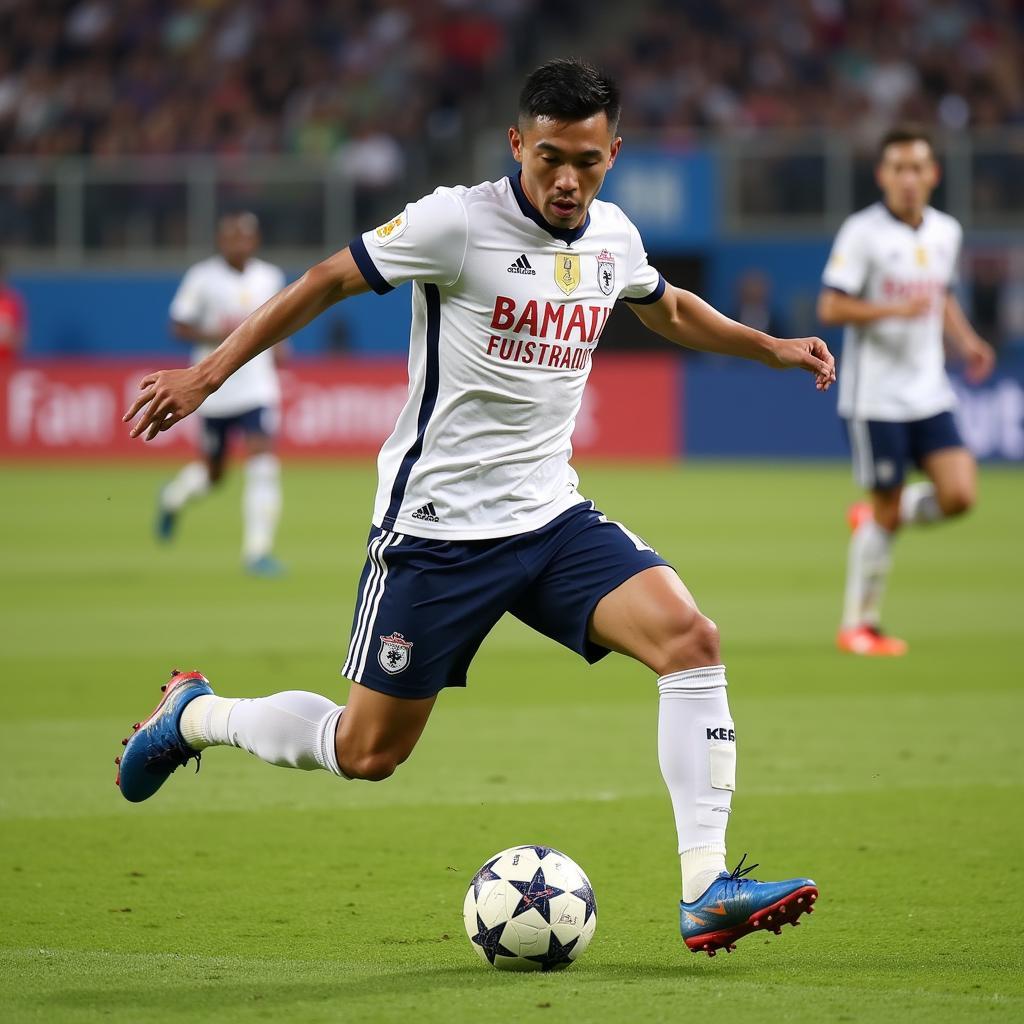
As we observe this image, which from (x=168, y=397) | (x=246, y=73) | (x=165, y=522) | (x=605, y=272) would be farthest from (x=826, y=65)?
→ (x=168, y=397)

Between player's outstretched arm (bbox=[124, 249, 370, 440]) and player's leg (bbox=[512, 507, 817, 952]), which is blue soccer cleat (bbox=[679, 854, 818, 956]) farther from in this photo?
player's outstretched arm (bbox=[124, 249, 370, 440])

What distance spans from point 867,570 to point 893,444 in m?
0.70

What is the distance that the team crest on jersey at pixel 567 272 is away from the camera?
5172 mm

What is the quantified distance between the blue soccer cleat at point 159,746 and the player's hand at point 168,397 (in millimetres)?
1196

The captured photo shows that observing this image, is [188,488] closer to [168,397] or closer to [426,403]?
[426,403]

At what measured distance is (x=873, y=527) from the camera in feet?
35.2

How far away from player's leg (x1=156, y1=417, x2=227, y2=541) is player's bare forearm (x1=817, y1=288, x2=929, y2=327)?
20.3 feet

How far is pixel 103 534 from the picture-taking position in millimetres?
17703

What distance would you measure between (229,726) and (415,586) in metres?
0.80

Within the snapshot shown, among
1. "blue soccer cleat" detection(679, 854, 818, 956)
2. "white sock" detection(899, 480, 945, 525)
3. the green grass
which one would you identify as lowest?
the green grass

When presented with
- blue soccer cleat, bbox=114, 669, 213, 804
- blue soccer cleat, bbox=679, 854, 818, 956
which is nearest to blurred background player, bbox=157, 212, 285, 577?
blue soccer cleat, bbox=114, 669, 213, 804

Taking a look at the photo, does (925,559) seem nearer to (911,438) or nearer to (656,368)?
(911,438)

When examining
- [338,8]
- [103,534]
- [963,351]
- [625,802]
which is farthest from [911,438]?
[338,8]

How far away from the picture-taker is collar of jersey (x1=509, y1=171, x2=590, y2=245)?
5121mm
